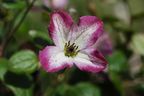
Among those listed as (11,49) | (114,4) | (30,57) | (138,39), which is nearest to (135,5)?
(114,4)

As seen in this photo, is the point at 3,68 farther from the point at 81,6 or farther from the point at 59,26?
the point at 81,6

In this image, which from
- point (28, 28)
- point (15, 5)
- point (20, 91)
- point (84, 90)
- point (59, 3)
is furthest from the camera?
point (59, 3)

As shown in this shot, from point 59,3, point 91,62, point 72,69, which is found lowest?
point 72,69

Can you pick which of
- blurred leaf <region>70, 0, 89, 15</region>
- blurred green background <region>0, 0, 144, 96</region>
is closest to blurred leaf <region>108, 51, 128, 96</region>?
blurred green background <region>0, 0, 144, 96</region>

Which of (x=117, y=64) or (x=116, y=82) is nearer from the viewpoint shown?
(x=116, y=82)

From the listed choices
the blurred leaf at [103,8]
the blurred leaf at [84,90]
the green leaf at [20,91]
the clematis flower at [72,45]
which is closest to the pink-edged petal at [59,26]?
the clematis flower at [72,45]

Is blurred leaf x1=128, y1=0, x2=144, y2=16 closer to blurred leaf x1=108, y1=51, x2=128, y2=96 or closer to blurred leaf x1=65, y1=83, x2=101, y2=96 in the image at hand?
blurred leaf x1=108, y1=51, x2=128, y2=96

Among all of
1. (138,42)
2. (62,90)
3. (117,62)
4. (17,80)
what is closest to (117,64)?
(117,62)
